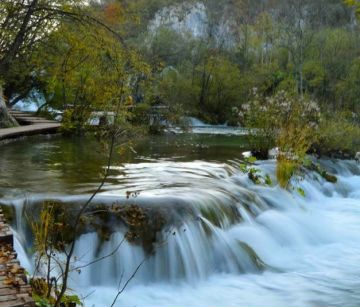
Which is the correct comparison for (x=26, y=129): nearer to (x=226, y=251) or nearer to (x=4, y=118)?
(x=4, y=118)

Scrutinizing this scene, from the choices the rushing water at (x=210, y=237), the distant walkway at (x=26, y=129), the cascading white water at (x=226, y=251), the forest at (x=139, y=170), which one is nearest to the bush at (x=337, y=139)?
the forest at (x=139, y=170)

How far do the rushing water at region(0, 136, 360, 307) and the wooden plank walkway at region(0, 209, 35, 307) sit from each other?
0.97 metres

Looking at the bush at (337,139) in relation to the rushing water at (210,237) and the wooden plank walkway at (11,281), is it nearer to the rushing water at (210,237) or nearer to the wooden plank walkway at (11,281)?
the rushing water at (210,237)

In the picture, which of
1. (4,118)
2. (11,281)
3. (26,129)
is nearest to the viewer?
(11,281)

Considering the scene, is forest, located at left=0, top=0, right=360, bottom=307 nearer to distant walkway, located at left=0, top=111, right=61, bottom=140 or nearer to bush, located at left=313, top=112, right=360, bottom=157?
bush, located at left=313, top=112, right=360, bottom=157

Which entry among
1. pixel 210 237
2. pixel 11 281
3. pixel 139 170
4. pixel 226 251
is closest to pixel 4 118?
pixel 139 170

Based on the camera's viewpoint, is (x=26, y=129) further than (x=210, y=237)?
Yes

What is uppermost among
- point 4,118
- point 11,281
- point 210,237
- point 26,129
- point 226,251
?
point 4,118

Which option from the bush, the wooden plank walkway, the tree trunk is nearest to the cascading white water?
the wooden plank walkway

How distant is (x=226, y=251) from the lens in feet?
25.5

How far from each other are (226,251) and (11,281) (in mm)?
4076

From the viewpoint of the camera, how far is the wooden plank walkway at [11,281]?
12.7 ft

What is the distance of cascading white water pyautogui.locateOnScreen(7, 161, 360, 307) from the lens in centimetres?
679

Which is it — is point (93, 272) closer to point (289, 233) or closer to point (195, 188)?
point (195, 188)
